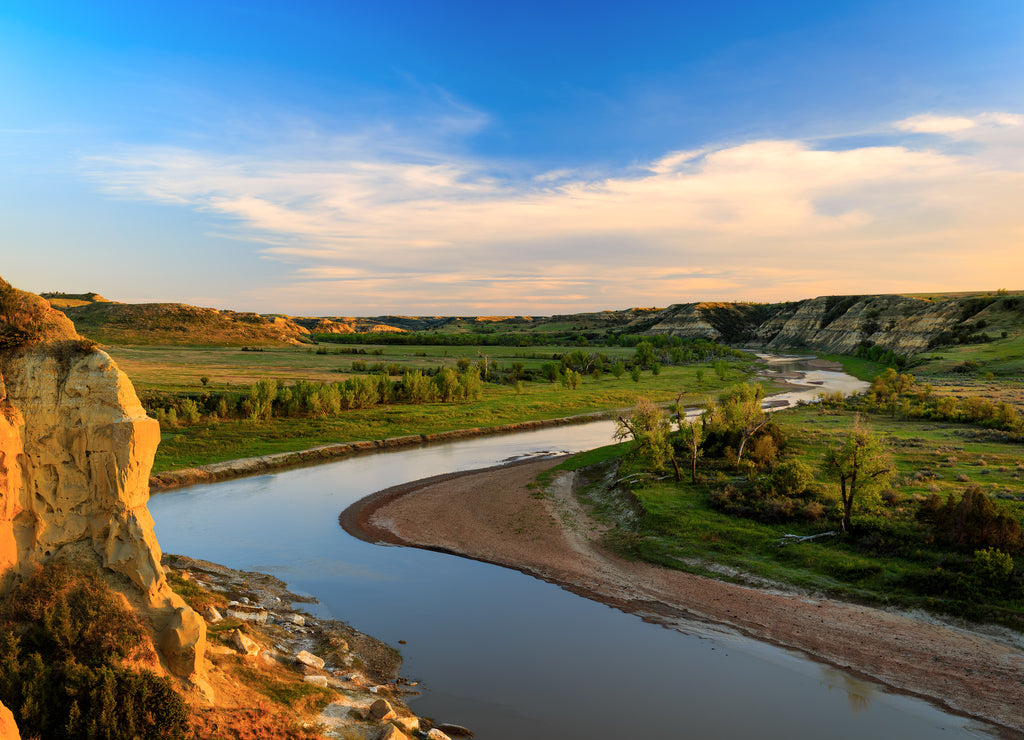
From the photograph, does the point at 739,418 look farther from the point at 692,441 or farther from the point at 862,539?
the point at 862,539

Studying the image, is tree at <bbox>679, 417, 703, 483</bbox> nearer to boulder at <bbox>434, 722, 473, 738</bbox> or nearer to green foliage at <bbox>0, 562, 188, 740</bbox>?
boulder at <bbox>434, 722, 473, 738</bbox>

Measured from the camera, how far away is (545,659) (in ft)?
65.1

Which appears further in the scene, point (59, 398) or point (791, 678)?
point (791, 678)

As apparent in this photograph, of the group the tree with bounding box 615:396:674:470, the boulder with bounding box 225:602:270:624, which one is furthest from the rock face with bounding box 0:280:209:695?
the tree with bounding box 615:396:674:470

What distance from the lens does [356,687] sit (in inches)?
645

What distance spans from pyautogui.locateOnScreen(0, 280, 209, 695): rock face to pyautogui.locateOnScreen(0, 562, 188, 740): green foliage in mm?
691

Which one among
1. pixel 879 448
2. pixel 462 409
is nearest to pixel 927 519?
pixel 879 448

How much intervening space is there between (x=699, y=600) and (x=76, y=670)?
20.2 meters

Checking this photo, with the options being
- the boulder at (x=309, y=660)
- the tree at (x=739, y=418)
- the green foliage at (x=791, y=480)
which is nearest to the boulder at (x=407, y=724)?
the boulder at (x=309, y=660)

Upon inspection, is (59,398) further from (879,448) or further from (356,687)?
(879,448)

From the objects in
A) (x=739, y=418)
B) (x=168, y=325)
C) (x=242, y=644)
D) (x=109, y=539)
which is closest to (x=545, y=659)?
(x=242, y=644)

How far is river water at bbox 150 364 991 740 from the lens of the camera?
16391 mm

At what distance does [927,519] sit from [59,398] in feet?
102

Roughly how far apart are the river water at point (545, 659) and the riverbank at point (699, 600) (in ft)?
2.85
